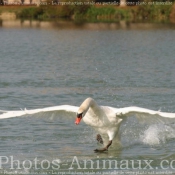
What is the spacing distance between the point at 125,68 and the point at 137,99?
340 inches

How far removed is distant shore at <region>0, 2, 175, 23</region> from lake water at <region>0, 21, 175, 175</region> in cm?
2752

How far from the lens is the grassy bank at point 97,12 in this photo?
3012 inches

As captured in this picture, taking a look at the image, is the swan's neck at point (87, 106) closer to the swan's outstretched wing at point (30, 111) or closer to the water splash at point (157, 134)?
the swan's outstretched wing at point (30, 111)

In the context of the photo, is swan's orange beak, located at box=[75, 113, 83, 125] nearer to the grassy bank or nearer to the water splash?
the water splash

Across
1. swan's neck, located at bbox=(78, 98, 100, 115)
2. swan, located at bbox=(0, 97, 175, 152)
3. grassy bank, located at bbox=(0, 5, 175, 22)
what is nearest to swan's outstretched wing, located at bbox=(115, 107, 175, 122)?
swan, located at bbox=(0, 97, 175, 152)

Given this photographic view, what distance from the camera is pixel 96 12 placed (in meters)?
80.2

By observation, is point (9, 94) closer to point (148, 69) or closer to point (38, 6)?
point (148, 69)

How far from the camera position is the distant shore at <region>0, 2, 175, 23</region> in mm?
76188

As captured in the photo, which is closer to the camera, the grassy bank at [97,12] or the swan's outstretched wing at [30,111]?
the swan's outstretched wing at [30,111]

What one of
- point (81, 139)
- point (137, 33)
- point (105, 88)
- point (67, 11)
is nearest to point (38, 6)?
point (67, 11)

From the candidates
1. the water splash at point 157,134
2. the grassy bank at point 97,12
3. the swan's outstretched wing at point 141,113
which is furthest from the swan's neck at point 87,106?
the grassy bank at point 97,12

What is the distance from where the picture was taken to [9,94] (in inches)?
896

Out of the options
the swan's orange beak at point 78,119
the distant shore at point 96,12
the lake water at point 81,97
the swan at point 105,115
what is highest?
the swan's orange beak at point 78,119

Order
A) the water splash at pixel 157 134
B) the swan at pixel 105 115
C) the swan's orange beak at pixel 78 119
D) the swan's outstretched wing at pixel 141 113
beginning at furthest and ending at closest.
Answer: the water splash at pixel 157 134
the swan at pixel 105 115
the swan's outstretched wing at pixel 141 113
the swan's orange beak at pixel 78 119
